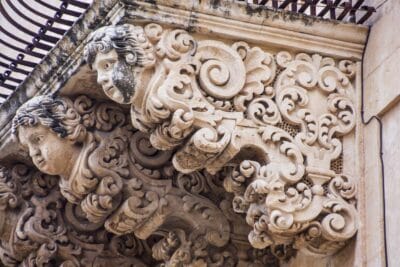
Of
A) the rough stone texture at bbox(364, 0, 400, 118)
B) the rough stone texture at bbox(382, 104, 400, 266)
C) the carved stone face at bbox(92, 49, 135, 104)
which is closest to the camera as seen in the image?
the rough stone texture at bbox(382, 104, 400, 266)

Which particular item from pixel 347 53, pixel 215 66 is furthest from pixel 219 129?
pixel 347 53

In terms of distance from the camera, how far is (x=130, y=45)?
273 inches

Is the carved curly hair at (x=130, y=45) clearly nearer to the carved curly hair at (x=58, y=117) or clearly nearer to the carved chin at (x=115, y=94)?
the carved chin at (x=115, y=94)

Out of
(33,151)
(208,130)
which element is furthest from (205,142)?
(33,151)

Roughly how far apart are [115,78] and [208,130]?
42 cm

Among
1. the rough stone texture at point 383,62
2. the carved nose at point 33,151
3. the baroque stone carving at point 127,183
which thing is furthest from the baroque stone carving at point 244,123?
the carved nose at point 33,151

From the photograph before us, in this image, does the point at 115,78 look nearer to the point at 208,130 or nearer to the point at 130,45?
the point at 130,45

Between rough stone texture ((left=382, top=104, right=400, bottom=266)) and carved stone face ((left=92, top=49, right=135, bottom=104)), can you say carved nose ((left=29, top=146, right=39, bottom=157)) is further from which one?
rough stone texture ((left=382, top=104, right=400, bottom=266))

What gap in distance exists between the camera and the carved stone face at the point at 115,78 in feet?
22.6

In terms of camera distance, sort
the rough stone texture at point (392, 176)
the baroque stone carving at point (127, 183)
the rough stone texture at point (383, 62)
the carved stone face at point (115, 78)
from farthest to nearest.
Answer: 1. the baroque stone carving at point (127, 183)
2. the rough stone texture at point (383, 62)
3. the carved stone face at point (115, 78)
4. the rough stone texture at point (392, 176)

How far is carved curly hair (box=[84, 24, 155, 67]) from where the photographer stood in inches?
273

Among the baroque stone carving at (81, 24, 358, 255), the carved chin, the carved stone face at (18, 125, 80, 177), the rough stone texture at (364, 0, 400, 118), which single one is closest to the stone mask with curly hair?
the carved stone face at (18, 125, 80, 177)

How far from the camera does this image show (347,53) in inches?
287

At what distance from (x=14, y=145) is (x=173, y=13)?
1340 mm
